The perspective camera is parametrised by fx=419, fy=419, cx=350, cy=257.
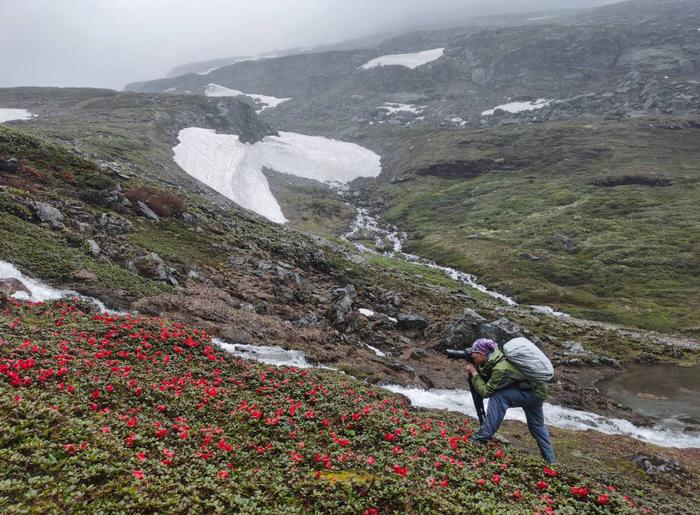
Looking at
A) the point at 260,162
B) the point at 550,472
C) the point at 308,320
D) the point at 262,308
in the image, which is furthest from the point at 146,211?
the point at 260,162

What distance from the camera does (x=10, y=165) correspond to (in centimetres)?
3503

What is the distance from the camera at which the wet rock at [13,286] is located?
20.0 m

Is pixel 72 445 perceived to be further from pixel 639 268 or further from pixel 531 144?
pixel 531 144

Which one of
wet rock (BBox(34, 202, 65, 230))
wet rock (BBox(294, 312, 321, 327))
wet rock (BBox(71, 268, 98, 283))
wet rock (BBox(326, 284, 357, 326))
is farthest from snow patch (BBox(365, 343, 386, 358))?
wet rock (BBox(34, 202, 65, 230))

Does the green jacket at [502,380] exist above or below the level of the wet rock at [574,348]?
above

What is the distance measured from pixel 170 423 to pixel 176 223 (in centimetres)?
3415

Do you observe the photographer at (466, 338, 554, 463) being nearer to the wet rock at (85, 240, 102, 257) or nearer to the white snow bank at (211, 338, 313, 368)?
the white snow bank at (211, 338, 313, 368)

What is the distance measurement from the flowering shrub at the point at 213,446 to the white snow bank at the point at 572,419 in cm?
701

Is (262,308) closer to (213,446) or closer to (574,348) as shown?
(213,446)

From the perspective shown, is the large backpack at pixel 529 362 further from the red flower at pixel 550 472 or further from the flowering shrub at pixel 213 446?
the flowering shrub at pixel 213 446

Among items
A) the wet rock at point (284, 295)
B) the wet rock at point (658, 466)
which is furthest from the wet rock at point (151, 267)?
the wet rock at point (658, 466)

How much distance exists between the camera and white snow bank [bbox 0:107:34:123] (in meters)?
129

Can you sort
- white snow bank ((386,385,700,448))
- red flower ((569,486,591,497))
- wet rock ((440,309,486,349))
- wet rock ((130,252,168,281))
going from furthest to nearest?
wet rock ((440,309,486,349))
wet rock ((130,252,168,281))
white snow bank ((386,385,700,448))
red flower ((569,486,591,497))

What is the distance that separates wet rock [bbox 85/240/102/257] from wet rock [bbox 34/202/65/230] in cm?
291
